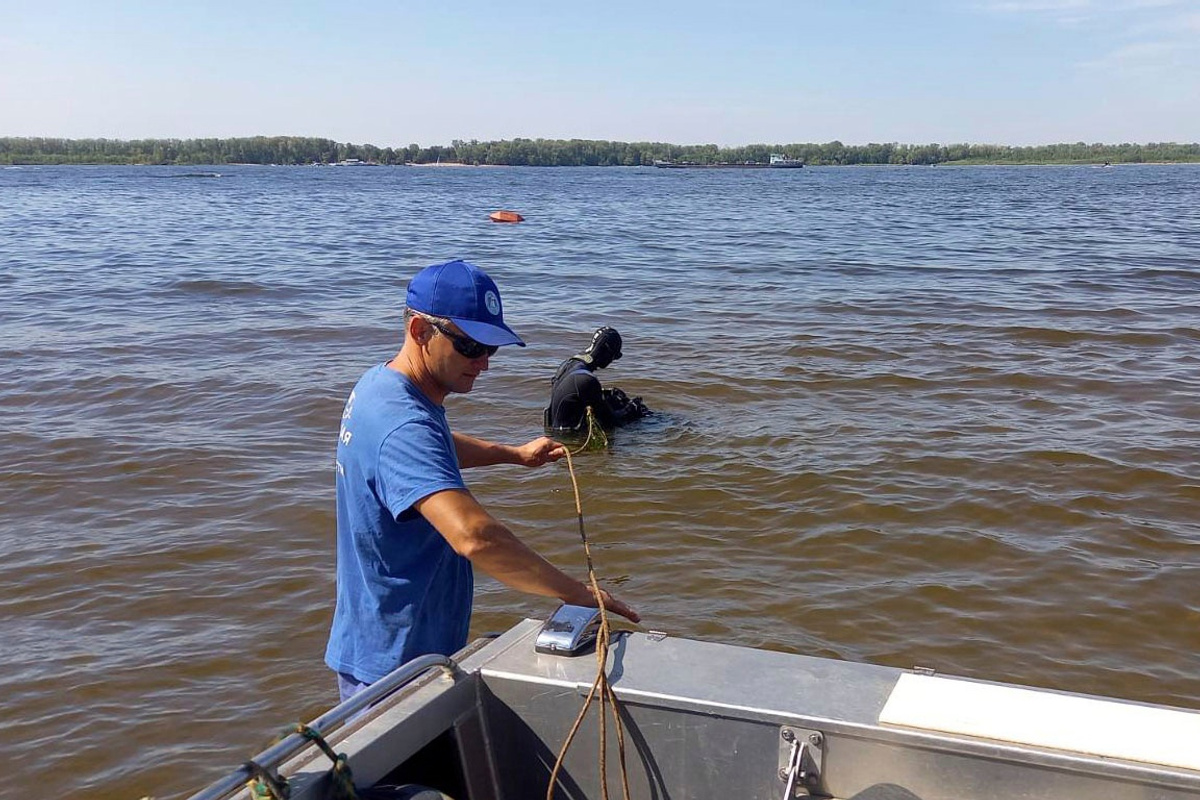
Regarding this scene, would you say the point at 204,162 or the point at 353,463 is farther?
the point at 204,162

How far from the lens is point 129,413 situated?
10.7 m

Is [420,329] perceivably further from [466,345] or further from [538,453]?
[538,453]

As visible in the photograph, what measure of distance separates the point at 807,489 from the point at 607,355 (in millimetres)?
1958

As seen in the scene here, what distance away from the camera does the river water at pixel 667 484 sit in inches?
221

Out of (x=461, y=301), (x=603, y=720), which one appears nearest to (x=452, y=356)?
(x=461, y=301)

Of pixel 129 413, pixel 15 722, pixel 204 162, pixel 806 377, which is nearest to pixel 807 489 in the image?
Answer: pixel 806 377

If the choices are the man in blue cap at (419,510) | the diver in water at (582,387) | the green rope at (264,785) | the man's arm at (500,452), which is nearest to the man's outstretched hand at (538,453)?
the man's arm at (500,452)

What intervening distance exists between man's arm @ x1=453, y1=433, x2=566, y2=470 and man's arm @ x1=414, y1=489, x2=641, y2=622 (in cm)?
81

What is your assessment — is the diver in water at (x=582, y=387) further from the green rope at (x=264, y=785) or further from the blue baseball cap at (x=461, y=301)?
the green rope at (x=264, y=785)

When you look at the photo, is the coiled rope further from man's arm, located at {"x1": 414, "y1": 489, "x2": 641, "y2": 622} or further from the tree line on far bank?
the tree line on far bank

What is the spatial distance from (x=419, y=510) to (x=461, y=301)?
0.57 metres

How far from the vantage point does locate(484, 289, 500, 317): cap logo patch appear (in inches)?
112

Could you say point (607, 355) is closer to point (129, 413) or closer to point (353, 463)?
point (129, 413)

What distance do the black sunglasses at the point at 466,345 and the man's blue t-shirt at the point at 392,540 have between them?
16 cm
